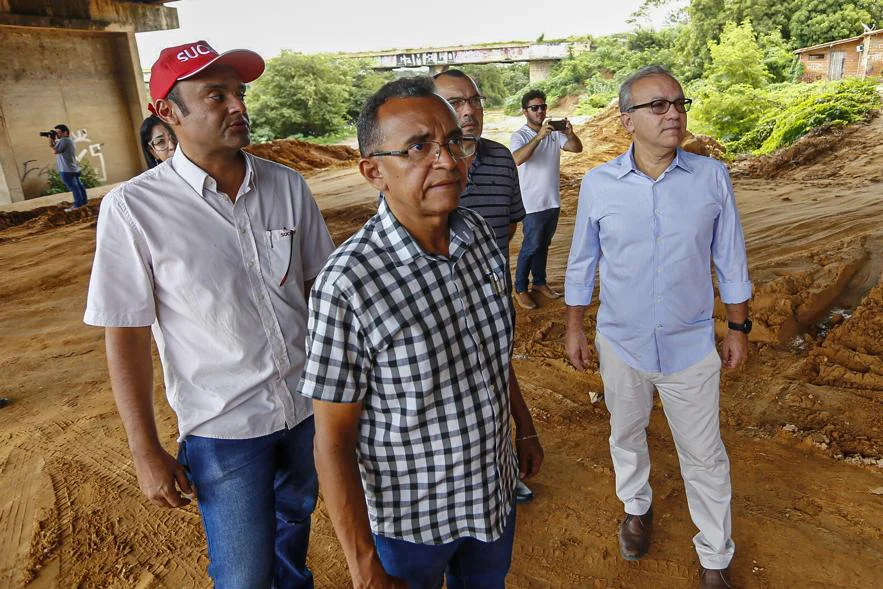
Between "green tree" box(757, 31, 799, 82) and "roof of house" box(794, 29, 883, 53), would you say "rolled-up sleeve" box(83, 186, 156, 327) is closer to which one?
"green tree" box(757, 31, 799, 82)

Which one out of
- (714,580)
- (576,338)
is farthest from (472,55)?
(714,580)

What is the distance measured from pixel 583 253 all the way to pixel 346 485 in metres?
1.58

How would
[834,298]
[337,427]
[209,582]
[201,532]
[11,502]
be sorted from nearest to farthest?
[337,427], [209,582], [201,532], [11,502], [834,298]

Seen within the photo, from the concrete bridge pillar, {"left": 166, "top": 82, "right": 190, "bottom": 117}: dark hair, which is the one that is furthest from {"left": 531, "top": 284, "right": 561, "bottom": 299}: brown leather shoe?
the concrete bridge pillar

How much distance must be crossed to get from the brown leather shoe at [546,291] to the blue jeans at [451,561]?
14.4ft

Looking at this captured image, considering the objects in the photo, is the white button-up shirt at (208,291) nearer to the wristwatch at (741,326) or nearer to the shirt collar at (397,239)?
the shirt collar at (397,239)

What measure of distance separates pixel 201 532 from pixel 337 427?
2.17 m

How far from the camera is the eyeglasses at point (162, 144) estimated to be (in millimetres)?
3604

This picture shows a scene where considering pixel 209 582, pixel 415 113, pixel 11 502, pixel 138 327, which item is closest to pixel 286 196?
pixel 138 327

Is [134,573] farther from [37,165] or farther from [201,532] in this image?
[37,165]

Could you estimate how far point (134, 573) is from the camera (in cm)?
280

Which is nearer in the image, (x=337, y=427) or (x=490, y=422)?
(x=337, y=427)

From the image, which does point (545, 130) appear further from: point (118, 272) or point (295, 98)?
point (295, 98)

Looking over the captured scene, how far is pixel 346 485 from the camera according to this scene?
4.58 feet
